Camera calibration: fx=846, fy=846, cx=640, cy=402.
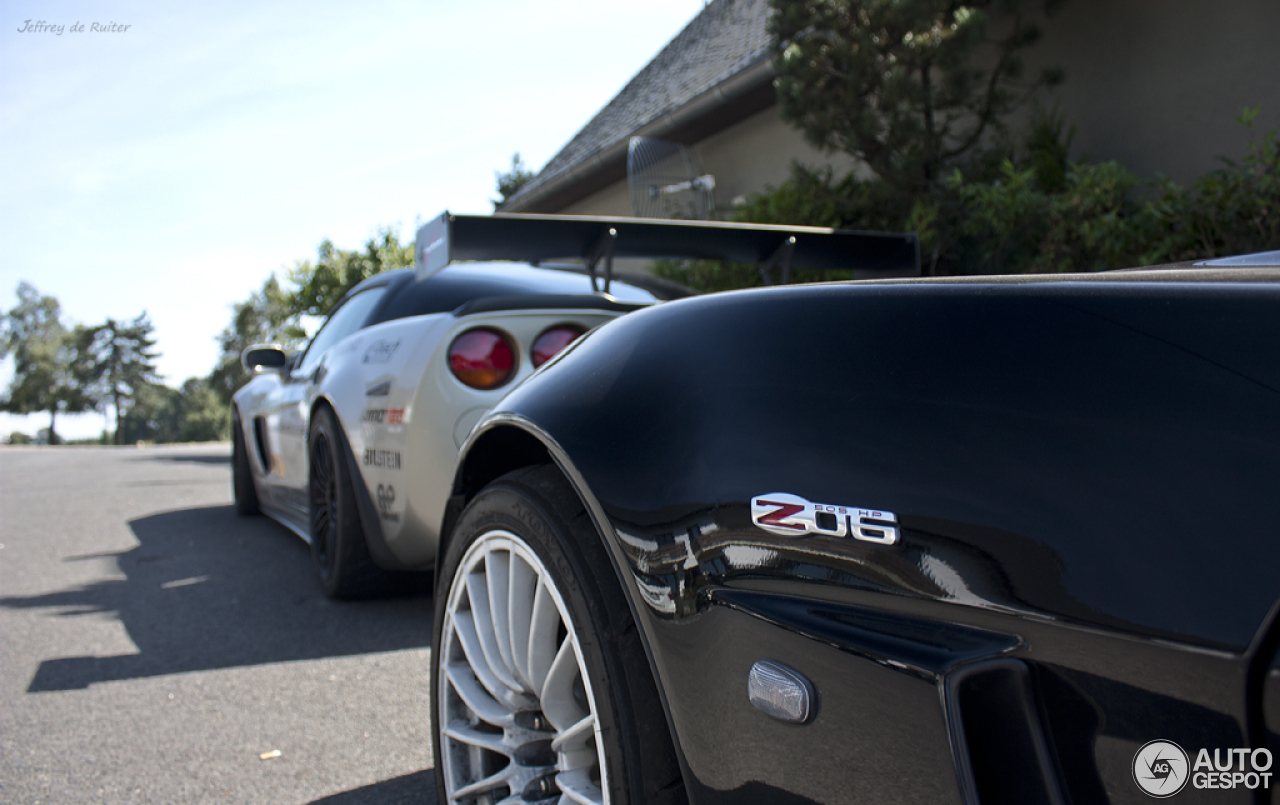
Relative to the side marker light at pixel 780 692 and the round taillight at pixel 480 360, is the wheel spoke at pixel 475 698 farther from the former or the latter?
the round taillight at pixel 480 360

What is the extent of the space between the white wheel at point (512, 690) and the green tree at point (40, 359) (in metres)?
92.7

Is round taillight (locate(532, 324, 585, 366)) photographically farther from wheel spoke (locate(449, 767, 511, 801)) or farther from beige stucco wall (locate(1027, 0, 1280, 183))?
beige stucco wall (locate(1027, 0, 1280, 183))

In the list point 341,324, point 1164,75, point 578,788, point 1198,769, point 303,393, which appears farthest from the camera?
point 1164,75

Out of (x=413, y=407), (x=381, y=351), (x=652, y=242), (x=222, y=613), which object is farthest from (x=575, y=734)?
(x=222, y=613)

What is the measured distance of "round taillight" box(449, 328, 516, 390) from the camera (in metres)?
2.84

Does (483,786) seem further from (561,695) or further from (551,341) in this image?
(551,341)

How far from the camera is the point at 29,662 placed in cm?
→ 294

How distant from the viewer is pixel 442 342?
2.83m

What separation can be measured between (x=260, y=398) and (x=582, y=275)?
2.65 m

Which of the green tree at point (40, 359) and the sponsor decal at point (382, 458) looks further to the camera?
the green tree at point (40, 359)

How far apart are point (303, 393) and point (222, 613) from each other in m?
1.04

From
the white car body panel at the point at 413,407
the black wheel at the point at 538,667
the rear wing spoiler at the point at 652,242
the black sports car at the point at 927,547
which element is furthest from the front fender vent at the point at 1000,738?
the white car body panel at the point at 413,407

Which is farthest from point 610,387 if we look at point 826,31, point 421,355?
point 826,31

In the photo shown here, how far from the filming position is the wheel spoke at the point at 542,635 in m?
1.29
